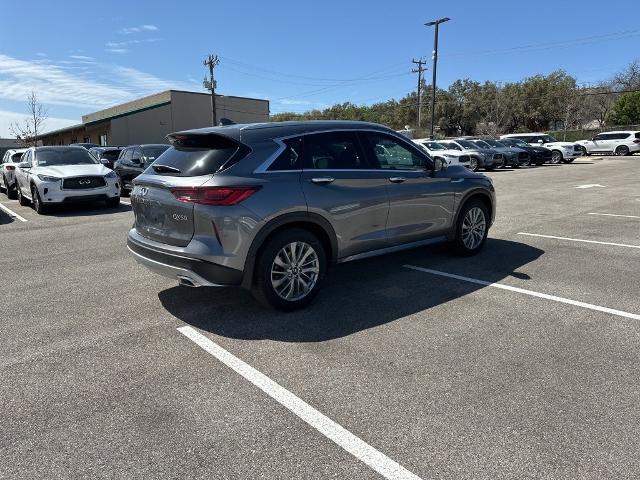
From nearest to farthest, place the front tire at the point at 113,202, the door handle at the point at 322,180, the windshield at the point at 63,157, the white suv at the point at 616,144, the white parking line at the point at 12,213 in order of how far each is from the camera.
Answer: the door handle at the point at 322,180 → the white parking line at the point at 12,213 → the front tire at the point at 113,202 → the windshield at the point at 63,157 → the white suv at the point at 616,144

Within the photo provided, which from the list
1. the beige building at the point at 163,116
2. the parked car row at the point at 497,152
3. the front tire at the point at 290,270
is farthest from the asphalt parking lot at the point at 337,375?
the beige building at the point at 163,116

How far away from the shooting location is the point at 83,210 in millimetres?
12422

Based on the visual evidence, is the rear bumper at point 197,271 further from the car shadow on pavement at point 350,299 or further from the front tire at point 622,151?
the front tire at point 622,151

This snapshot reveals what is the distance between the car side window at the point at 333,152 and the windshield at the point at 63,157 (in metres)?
9.96

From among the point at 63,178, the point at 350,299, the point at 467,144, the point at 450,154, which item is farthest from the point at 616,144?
the point at 350,299

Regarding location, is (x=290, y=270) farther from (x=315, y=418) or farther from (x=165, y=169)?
(x=315, y=418)

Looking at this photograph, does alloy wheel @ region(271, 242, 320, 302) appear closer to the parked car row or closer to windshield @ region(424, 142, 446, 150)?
the parked car row

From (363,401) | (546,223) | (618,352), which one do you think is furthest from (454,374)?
(546,223)

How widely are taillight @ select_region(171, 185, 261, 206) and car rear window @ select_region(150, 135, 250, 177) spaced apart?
8.1 inches

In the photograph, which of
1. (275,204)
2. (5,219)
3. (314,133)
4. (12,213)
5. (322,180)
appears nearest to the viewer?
(275,204)

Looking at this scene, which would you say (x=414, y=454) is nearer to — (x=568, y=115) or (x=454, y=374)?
(x=454, y=374)

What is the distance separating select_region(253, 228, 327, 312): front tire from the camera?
4.50 m

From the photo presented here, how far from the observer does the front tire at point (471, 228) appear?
6527 mm

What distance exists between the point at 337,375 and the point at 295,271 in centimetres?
139
